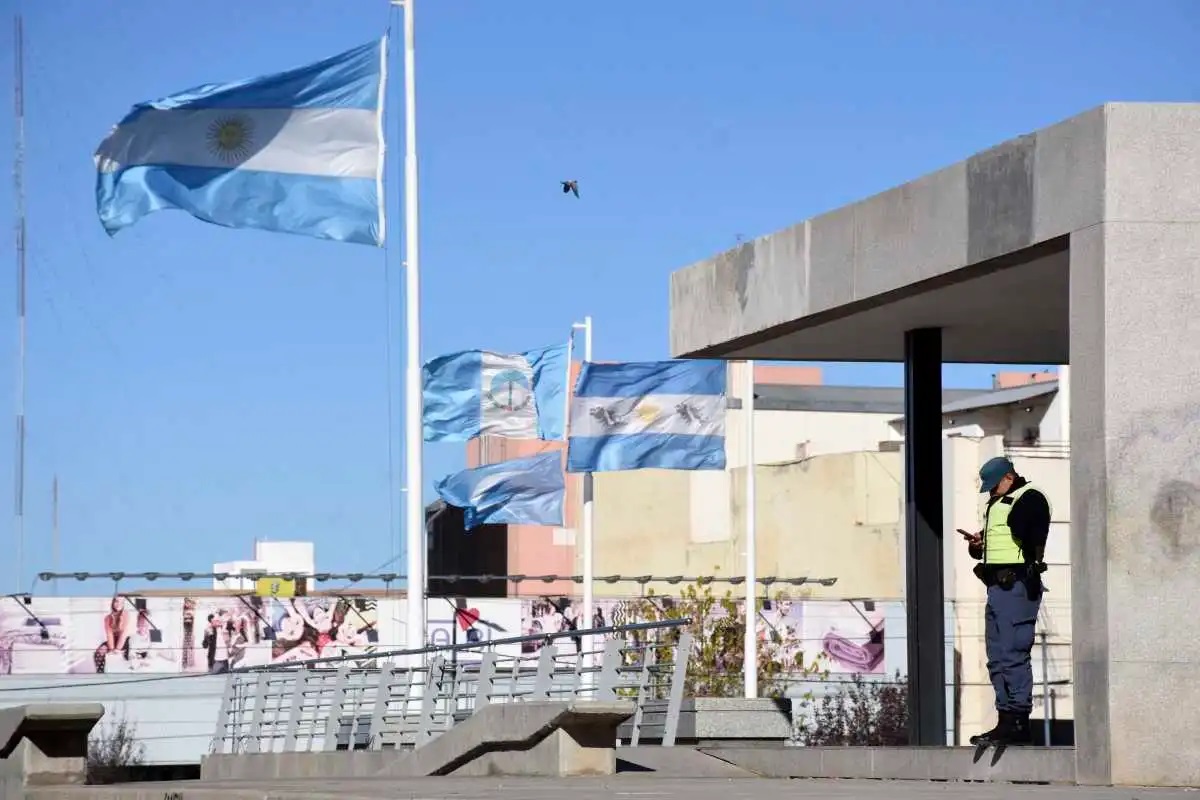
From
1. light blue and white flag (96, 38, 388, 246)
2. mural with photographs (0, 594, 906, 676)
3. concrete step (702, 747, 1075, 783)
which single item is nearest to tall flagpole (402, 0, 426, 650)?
light blue and white flag (96, 38, 388, 246)

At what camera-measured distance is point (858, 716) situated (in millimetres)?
53031

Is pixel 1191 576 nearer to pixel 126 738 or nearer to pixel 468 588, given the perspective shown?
pixel 126 738

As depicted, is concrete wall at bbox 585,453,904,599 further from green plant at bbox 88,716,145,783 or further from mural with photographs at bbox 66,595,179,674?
green plant at bbox 88,716,145,783

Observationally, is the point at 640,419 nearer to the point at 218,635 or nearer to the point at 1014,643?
the point at 1014,643

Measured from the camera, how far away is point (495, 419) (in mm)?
34750

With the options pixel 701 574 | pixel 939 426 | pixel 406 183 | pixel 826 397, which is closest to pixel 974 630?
pixel 701 574

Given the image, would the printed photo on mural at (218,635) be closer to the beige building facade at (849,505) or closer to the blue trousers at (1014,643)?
the beige building facade at (849,505)

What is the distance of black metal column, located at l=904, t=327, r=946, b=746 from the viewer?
54.1 ft

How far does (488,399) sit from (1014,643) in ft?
72.0

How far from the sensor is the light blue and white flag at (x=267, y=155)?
23.2 meters

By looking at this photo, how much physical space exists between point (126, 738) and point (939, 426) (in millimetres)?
49019

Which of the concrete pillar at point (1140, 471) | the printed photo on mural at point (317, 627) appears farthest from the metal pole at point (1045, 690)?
the printed photo on mural at point (317, 627)

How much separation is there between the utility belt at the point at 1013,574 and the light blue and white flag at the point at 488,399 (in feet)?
68.4

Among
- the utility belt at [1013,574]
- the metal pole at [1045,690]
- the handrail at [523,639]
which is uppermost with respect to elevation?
the utility belt at [1013,574]
